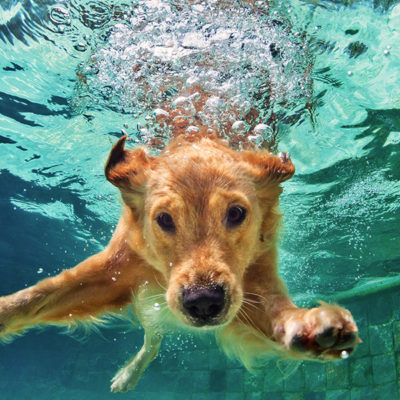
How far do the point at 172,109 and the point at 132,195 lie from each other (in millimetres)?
2622

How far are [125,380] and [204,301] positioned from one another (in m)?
5.84

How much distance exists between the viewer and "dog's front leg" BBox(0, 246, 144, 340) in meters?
4.22

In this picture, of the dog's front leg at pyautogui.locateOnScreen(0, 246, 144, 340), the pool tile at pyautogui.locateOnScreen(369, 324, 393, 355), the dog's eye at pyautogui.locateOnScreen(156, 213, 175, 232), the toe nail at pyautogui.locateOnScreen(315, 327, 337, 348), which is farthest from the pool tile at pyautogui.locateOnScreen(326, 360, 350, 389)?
the toe nail at pyautogui.locateOnScreen(315, 327, 337, 348)

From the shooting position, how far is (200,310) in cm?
299

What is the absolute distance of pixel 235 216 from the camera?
3.64 meters

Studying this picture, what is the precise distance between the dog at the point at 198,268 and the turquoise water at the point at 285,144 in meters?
0.98

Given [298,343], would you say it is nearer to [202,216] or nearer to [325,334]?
[325,334]

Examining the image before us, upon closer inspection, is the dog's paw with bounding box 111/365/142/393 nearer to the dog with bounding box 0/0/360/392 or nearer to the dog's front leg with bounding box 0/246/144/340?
the dog with bounding box 0/0/360/392

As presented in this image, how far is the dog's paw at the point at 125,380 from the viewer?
773 cm

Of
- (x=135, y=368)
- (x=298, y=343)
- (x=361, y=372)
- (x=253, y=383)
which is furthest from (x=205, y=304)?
(x=253, y=383)

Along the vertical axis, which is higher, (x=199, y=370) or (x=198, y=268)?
(x=198, y=268)

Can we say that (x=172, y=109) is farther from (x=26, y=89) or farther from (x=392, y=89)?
(x=392, y=89)

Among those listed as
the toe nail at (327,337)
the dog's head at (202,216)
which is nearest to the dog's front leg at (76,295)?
the dog's head at (202,216)

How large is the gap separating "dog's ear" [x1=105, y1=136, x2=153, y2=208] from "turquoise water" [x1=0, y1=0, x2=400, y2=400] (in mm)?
2091
